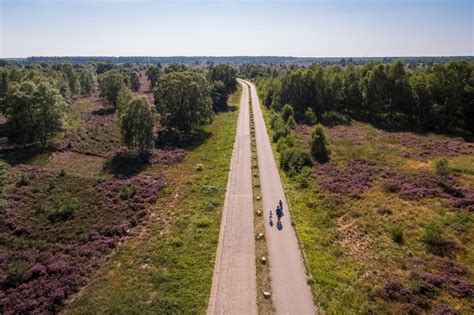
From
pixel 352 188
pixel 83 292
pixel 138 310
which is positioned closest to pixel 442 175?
pixel 352 188

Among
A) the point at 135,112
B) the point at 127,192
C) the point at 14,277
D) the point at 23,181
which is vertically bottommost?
the point at 14,277

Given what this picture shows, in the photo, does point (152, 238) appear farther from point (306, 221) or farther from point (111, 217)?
point (306, 221)

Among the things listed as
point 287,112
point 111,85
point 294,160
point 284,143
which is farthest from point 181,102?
point 111,85

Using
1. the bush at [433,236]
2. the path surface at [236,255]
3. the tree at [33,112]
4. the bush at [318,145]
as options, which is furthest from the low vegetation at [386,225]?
the tree at [33,112]

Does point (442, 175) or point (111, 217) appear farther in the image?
point (442, 175)

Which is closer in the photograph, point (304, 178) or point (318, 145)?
point (304, 178)

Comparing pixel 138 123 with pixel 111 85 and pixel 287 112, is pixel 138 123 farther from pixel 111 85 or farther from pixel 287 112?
pixel 111 85

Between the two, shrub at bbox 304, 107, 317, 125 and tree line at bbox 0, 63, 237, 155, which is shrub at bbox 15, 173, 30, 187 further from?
shrub at bbox 304, 107, 317, 125
